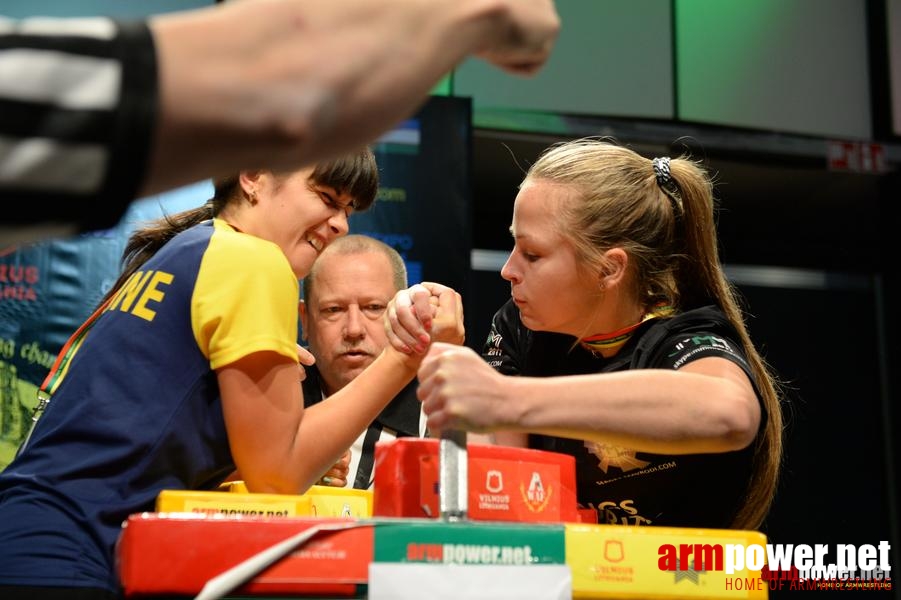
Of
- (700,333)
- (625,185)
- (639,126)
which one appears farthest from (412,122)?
(700,333)

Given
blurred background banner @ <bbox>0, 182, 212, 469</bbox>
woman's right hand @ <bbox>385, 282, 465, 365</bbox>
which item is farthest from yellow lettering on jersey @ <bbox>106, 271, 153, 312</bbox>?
blurred background banner @ <bbox>0, 182, 212, 469</bbox>

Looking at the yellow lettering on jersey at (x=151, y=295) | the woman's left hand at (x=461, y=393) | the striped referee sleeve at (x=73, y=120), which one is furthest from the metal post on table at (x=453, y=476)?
the striped referee sleeve at (x=73, y=120)

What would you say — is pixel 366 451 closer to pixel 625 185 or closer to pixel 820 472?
pixel 625 185

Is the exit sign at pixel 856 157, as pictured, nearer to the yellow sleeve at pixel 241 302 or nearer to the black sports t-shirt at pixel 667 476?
the black sports t-shirt at pixel 667 476

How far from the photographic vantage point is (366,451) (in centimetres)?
249

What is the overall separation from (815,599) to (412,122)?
2.89 m

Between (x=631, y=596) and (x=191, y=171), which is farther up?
(x=191, y=171)

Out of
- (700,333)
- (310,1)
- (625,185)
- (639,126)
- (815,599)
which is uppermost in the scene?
(639,126)

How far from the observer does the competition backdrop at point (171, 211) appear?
118 inches

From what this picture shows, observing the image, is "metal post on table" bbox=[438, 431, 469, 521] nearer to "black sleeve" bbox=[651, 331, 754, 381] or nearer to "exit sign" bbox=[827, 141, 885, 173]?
"black sleeve" bbox=[651, 331, 754, 381]

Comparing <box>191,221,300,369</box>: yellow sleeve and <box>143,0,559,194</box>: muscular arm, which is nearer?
<box>143,0,559,194</box>: muscular arm

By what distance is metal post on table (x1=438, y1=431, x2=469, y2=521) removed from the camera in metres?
0.96

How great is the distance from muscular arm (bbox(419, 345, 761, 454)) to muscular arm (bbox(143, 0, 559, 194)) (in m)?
0.54

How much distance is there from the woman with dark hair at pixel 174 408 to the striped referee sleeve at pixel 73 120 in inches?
29.9
